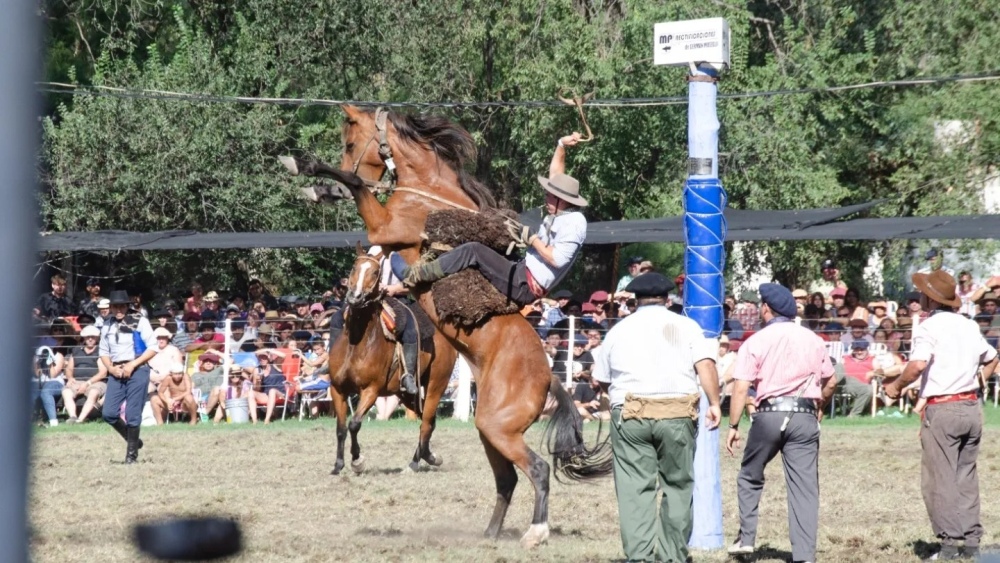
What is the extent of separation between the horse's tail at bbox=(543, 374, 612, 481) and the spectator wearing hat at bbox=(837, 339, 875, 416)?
32.5ft

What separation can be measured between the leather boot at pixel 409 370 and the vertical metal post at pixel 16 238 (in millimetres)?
12963

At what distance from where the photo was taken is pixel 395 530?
9.38 meters

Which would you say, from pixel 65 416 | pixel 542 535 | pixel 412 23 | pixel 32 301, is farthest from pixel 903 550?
pixel 412 23

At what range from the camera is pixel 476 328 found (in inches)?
349

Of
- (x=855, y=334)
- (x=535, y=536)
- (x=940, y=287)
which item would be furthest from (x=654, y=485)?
(x=855, y=334)

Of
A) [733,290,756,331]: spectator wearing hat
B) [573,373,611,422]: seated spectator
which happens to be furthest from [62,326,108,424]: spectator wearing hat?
[733,290,756,331]: spectator wearing hat

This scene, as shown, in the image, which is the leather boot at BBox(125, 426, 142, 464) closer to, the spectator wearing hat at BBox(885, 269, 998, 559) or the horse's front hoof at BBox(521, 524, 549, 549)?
the horse's front hoof at BBox(521, 524, 549, 549)

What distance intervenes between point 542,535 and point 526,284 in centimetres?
170

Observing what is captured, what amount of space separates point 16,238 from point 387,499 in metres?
10.2

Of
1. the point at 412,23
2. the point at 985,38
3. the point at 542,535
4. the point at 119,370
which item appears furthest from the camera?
the point at 412,23

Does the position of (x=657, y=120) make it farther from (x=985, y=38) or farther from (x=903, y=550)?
(x=903, y=550)

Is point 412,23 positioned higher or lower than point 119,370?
higher

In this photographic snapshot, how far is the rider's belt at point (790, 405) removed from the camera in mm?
7863

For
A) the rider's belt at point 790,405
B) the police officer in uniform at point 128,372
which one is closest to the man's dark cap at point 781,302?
the rider's belt at point 790,405
